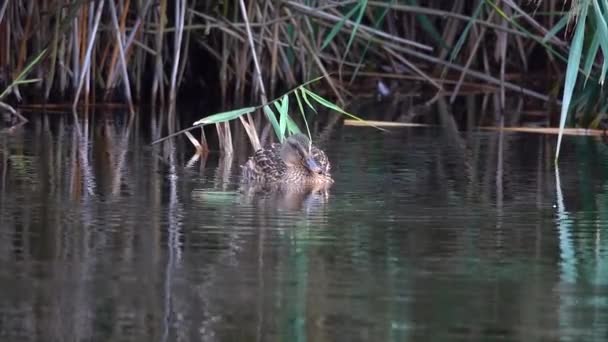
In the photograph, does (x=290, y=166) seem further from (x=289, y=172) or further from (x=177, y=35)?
(x=177, y=35)

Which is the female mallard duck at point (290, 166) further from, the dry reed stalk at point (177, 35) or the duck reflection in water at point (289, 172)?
the dry reed stalk at point (177, 35)

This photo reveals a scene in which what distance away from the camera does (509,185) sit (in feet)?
25.7

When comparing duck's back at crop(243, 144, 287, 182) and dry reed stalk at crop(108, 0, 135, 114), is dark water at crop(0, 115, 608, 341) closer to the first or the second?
duck's back at crop(243, 144, 287, 182)

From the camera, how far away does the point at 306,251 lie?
18.9ft

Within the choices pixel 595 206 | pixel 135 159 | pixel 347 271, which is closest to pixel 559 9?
pixel 135 159

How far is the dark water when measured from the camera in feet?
15.0

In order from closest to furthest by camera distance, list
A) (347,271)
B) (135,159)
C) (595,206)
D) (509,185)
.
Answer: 1. (347,271)
2. (595,206)
3. (509,185)
4. (135,159)

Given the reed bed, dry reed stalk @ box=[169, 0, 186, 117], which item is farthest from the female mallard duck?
dry reed stalk @ box=[169, 0, 186, 117]

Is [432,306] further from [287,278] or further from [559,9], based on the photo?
[559,9]

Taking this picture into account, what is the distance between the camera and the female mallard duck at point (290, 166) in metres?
8.14

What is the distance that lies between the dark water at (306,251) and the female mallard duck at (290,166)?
0.12 meters

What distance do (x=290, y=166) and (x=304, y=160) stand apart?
18cm

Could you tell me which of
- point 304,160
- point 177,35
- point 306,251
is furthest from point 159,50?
point 306,251

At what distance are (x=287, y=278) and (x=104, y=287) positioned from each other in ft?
1.96
